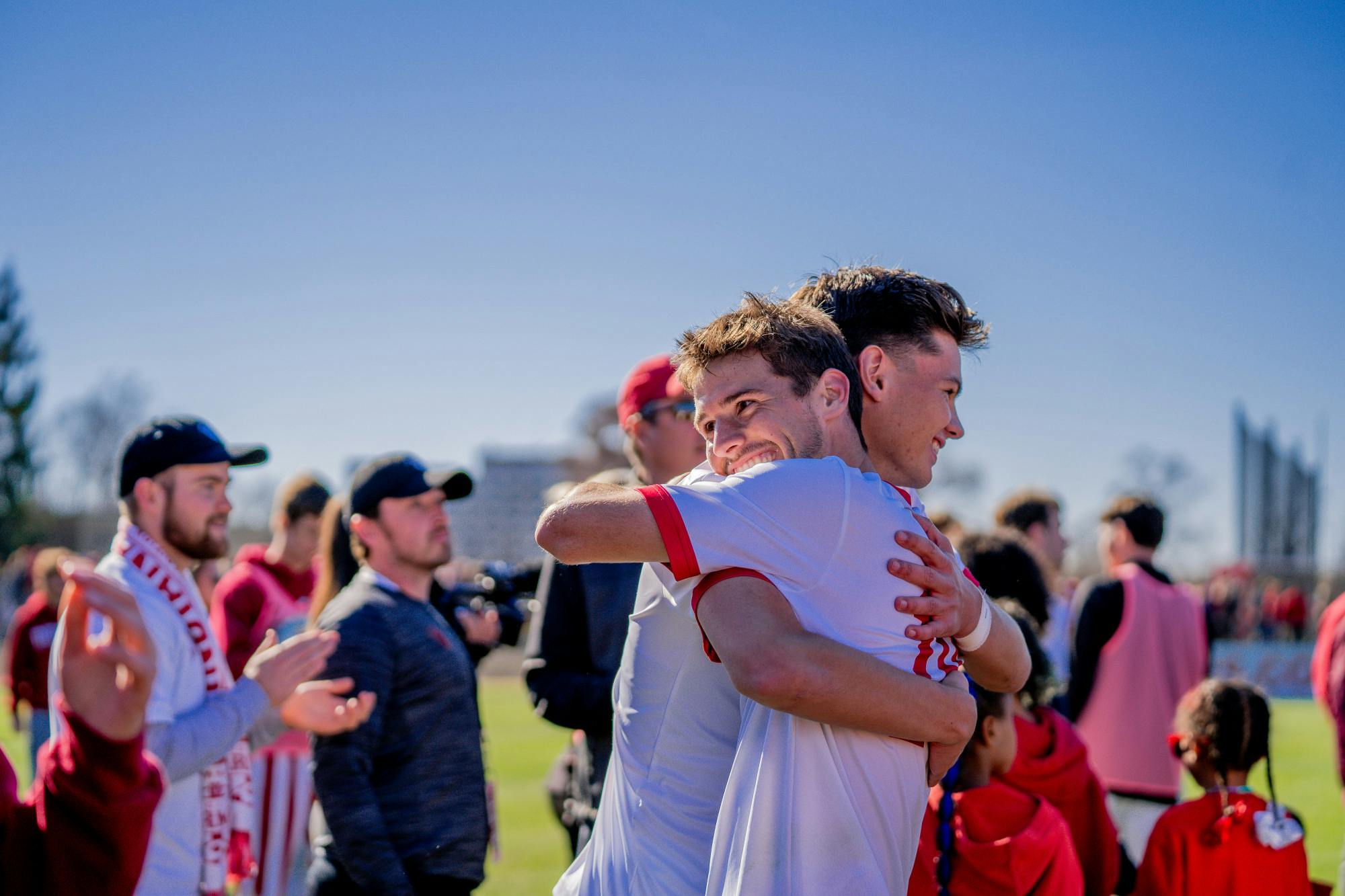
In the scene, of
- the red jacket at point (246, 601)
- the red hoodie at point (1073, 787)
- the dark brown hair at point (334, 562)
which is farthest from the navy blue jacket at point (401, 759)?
the red jacket at point (246, 601)

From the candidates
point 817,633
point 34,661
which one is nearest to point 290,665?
point 817,633

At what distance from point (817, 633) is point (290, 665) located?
86.5 inches

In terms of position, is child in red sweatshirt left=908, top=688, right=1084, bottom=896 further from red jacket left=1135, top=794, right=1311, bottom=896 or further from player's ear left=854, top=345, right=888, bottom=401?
player's ear left=854, top=345, right=888, bottom=401

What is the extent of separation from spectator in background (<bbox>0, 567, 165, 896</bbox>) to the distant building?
1491 inches

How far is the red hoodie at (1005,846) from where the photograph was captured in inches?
108

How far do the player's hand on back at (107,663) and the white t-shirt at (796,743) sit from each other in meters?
0.95

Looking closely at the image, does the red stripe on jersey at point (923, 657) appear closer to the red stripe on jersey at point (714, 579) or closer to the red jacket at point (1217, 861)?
the red stripe on jersey at point (714, 579)

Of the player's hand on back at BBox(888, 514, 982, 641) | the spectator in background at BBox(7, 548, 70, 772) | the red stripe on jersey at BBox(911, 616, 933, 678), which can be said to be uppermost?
the player's hand on back at BBox(888, 514, 982, 641)

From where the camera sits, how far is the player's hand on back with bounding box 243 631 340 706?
336cm

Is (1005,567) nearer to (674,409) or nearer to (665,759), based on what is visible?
(674,409)

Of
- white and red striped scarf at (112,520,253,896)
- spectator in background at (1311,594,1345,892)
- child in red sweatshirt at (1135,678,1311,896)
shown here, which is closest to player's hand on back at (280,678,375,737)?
white and red striped scarf at (112,520,253,896)

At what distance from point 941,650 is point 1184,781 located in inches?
476

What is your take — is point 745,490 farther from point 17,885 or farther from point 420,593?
point 420,593

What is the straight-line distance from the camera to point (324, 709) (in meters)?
3.39
